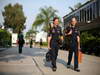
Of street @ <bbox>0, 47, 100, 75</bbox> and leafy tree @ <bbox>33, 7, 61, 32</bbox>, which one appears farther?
leafy tree @ <bbox>33, 7, 61, 32</bbox>

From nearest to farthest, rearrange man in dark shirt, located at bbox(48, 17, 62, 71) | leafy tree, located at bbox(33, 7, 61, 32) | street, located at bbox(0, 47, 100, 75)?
street, located at bbox(0, 47, 100, 75)
man in dark shirt, located at bbox(48, 17, 62, 71)
leafy tree, located at bbox(33, 7, 61, 32)

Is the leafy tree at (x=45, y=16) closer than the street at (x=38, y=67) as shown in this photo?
No

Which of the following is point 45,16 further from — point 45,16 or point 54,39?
point 54,39

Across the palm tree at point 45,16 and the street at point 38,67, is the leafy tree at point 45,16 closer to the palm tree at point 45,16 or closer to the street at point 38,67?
the palm tree at point 45,16

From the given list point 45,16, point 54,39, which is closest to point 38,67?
point 54,39

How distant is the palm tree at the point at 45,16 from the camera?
927 centimetres

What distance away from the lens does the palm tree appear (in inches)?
365

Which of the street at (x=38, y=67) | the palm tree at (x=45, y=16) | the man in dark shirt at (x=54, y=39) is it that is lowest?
the street at (x=38, y=67)

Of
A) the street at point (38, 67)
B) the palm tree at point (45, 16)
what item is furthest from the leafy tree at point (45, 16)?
the street at point (38, 67)

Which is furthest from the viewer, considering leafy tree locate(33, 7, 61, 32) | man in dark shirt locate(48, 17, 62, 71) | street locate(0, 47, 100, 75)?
leafy tree locate(33, 7, 61, 32)

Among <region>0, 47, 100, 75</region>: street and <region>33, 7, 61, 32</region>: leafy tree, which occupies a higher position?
<region>33, 7, 61, 32</region>: leafy tree

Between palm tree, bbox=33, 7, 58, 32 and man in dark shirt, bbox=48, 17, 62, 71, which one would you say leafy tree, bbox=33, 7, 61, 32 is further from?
man in dark shirt, bbox=48, 17, 62, 71

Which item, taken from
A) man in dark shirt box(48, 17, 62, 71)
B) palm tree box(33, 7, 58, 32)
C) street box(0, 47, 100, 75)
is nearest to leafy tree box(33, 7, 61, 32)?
palm tree box(33, 7, 58, 32)

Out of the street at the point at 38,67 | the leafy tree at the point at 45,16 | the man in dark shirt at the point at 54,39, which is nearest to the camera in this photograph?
the street at the point at 38,67
